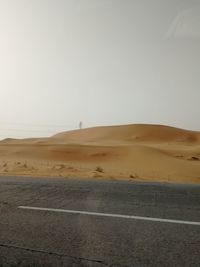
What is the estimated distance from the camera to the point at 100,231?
21.7 feet

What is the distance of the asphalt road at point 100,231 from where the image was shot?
5281 mm

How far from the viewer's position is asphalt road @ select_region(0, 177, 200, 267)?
5281mm

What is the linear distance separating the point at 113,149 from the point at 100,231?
46.3m

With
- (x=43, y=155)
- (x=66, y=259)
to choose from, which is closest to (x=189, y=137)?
(x=43, y=155)

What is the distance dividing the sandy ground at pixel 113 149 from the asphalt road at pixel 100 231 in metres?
22.0

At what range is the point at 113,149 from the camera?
52938 millimetres

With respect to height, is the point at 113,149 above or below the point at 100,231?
above

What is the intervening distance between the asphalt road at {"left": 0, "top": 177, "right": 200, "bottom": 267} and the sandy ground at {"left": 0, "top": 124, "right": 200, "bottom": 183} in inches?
867

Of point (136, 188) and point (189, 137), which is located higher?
point (189, 137)

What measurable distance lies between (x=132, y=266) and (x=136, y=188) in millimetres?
6945

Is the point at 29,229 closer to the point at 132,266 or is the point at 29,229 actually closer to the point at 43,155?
the point at 132,266

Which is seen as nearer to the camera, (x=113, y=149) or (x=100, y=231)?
(x=100, y=231)

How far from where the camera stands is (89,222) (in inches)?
288

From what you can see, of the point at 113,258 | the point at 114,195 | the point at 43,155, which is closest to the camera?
the point at 113,258
